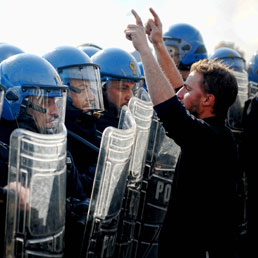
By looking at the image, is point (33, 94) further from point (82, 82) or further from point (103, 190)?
point (82, 82)

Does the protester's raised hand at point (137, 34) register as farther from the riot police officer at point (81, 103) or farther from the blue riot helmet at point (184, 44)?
the blue riot helmet at point (184, 44)

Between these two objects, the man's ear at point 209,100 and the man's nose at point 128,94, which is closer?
the man's ear at point 209,100

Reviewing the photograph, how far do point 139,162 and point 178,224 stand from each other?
0.55 m

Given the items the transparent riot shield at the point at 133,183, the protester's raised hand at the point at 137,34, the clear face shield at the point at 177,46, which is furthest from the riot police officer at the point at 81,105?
the clear face shield at the point at 177,46

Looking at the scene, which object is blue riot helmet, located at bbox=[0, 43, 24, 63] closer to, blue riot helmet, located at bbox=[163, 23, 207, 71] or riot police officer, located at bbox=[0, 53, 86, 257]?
riot police officer, located at bbox=[0, 53, 86, 257]

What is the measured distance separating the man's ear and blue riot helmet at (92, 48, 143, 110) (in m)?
1.66

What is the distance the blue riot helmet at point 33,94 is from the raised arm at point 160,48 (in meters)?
0.68

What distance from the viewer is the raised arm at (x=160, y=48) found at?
2.91 m

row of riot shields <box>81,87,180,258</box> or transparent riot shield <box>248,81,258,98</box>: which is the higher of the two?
transparent riot shield <box>248,81,258,98</box>

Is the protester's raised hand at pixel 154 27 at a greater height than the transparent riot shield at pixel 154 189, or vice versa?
the protester's raised hand at pixel 154 27

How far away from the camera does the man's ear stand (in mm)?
2775

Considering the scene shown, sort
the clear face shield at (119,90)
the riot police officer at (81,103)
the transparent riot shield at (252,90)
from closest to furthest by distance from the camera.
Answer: the riot police officer at (81,103) < the clear face shield at (119,90) < the transparent riot shield at (252,90)

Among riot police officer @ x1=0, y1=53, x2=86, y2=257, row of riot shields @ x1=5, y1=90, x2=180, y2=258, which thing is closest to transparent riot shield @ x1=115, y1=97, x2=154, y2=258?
row of riot shields @ x1=5, y1=90, x2=180, y2=258

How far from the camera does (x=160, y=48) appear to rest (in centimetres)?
331
